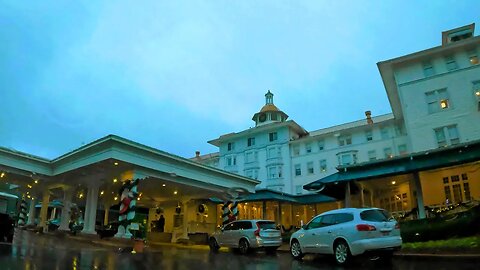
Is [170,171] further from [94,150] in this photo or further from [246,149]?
[246,149]

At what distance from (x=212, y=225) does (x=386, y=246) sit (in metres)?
27.6

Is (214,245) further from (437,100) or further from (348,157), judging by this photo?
(348,157)

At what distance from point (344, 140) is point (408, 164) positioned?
28.3 m

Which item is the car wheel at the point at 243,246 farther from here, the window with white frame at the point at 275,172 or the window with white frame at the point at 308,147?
the window with white frame at the point at 308,147

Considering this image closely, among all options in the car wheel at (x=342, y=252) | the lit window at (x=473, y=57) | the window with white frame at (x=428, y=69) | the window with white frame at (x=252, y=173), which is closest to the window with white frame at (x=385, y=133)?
the window with white frame at (x=428, y=69)

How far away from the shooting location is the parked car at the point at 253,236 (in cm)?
1634

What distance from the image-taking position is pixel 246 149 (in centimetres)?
5147

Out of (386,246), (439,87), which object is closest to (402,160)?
(386,246)

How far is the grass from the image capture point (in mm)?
11531

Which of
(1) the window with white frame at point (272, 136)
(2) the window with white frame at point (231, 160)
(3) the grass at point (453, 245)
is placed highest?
(1) the window with white frame at point (272, 136)

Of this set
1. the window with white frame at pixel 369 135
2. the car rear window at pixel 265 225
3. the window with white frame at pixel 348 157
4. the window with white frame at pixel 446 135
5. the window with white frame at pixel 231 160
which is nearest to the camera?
the car rear window at pixel 265 225

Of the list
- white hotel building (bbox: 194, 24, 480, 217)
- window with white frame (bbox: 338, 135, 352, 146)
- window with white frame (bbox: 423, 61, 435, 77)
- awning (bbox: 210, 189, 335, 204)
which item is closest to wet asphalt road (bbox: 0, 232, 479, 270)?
white hotel building (bbox: 194, 24, 480, 217)

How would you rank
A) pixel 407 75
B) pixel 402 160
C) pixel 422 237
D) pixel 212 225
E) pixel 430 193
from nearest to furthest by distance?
pixel 422 237 → pixel 402 160 → pixel 430 193 → pixel 407 75 → pixel 212 225

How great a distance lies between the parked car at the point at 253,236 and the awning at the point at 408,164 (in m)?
4.12
